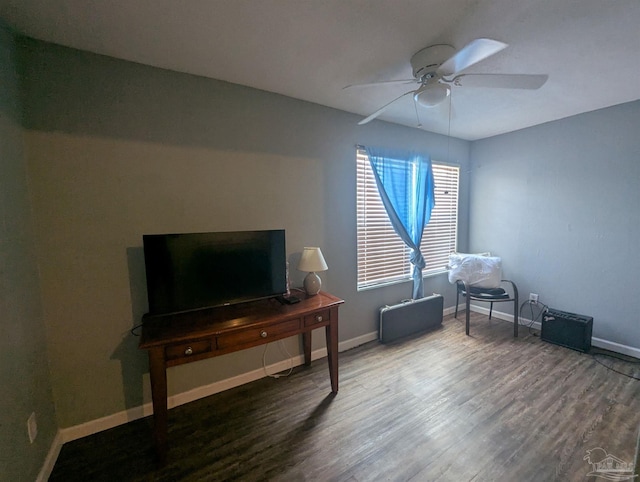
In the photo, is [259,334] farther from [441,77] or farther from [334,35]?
[441,77]

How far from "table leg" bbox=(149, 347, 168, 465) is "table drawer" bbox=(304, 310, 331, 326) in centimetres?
96

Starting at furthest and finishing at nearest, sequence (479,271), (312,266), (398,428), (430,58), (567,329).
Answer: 1. (479,271)
2. (567,329)
3. (312,266)
4. (398,428)
5. (430,58)

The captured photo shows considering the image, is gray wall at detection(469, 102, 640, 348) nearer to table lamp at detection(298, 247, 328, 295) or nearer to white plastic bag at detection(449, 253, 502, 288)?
white plastic bag at detection(449, 253, 502, 288)

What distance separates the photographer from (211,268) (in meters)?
1.92

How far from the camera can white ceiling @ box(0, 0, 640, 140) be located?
4.42 feet

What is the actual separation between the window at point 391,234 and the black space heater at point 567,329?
1.28 m

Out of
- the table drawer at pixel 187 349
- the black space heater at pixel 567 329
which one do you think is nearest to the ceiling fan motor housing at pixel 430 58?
the table drawer at pixel 187 349

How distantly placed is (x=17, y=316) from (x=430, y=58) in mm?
2745

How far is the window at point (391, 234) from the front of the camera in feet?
9.77

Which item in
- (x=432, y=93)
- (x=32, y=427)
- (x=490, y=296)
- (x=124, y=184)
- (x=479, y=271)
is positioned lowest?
(x=32, y=427)

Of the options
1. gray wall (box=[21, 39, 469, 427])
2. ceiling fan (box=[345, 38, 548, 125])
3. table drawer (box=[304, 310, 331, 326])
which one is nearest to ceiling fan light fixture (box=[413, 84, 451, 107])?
ceiling fan (box=[345, 38, 548, 125])

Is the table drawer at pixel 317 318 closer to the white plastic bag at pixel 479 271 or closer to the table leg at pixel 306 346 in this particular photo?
the table leg at pixel 306 346

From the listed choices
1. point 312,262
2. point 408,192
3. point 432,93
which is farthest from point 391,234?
point 432,93

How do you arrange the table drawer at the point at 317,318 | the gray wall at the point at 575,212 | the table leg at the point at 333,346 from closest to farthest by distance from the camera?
the table drawer at the point at 317,318 < the table leg at the point at 333,346 < the gray wall at the point at 575,212
